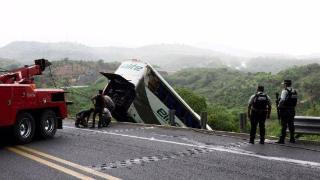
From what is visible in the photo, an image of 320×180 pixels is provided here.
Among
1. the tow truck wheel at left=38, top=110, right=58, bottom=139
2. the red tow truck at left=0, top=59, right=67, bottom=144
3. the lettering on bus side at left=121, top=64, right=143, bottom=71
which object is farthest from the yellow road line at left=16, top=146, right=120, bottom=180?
the lettering on bus side at left=121, top=64, right=143, bottom=71

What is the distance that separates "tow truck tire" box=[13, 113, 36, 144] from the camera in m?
10.8

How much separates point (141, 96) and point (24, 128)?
8.88 m

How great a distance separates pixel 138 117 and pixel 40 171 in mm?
12213

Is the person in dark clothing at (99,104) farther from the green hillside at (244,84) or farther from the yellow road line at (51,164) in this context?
the green hillside at (244,84)

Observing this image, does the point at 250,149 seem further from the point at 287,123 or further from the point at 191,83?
the point at 191,83

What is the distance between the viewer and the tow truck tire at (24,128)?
35.6 ft

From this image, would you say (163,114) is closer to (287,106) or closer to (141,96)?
(141,96)

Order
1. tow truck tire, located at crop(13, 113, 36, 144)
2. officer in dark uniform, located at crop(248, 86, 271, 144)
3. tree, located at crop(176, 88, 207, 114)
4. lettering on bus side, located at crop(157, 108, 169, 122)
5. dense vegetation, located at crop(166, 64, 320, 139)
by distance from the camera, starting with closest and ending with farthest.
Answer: tow truck tire, located at crop(13, 113, 36, 144), officer in dark uniform, located at crop(248, 86, 271, 144), lettering on bus side, located at crop(157, 108, 169, 122), tree, located at crop(176, 88, 207, 114), dense vegetation, located at crop(166, 64, 320, 139)

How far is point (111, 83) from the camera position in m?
20.1

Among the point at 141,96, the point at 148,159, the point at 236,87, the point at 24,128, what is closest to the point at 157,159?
the point at 148,159

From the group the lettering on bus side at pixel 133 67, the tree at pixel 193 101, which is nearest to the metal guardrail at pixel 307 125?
the lettering on bus side at pixel 133 67

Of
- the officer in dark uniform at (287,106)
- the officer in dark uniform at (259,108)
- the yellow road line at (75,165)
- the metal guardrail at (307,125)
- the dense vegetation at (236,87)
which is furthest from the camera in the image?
the dense vegetation at (236,87)

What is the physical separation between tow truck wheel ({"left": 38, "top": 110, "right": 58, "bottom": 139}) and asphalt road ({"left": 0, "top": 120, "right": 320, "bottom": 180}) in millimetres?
331

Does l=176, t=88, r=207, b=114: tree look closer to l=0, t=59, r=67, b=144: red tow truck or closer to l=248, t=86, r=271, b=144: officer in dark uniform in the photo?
l=0, t=59, r=67, b=144: red tow truck
